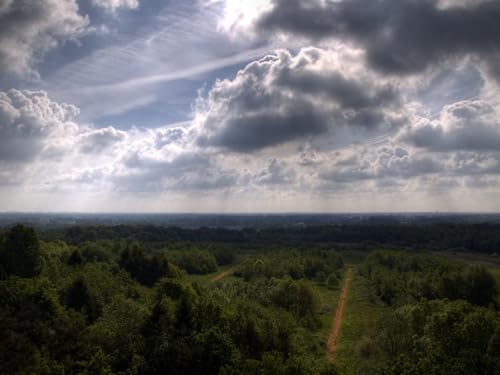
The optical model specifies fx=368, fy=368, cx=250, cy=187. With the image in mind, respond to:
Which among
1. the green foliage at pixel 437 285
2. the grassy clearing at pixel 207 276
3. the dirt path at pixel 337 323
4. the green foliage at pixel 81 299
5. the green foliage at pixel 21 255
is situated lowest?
the grassy clearing at pixel 207 276

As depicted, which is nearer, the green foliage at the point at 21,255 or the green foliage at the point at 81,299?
the green foliage at the point at 81,299

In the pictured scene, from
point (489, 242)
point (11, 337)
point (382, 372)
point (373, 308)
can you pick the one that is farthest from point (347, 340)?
point (489, 242)

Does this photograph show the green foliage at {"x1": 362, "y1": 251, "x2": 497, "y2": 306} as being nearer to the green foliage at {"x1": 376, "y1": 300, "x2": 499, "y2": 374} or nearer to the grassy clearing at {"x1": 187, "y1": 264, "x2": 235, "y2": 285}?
the green foliage at {"x1": 376, "y1": 300, "x2": 499, "y2": 374}

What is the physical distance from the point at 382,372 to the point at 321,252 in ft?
392

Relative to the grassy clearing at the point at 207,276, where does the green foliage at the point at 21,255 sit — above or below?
above

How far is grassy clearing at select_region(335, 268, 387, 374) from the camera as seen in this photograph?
38.8 m

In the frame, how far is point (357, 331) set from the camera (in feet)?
202

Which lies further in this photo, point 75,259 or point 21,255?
point 75,259

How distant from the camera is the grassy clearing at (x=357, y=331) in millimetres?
38812

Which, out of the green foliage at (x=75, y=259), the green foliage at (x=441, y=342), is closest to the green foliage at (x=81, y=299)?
the green foliage at (x=75, y=259)

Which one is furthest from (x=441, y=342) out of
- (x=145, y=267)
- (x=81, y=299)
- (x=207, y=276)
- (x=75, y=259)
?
(x=207, y=276)

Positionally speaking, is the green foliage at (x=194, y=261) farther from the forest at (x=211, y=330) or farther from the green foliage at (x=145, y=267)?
the forest at (x=211, y=330)

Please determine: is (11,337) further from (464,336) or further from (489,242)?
(489,242)

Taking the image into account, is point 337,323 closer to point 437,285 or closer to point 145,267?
point 437,285
